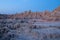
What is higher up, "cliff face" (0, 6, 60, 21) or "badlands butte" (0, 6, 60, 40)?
"cliff face" (0, 6, 60, 21)

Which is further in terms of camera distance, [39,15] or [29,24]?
[29,24]

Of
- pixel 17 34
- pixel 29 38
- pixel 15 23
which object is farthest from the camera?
pixel 15 23

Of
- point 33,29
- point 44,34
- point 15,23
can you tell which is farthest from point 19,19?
point 44,34

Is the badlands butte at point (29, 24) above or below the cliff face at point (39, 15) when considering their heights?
below

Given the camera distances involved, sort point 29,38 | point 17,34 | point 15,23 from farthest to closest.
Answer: point 15,23 → point 17,34 → point 29,38

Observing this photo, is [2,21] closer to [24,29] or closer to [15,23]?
[15,23]

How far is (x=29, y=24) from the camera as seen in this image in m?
3.95

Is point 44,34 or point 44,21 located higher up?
point 44,21

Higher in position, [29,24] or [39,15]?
[39,15]

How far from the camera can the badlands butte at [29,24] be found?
11.9 feet

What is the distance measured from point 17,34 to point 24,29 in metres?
0.30

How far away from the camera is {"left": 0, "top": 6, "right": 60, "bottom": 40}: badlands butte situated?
11.9ft

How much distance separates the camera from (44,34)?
351 cm

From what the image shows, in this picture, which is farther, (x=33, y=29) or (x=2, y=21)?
(x=2, y=21)
